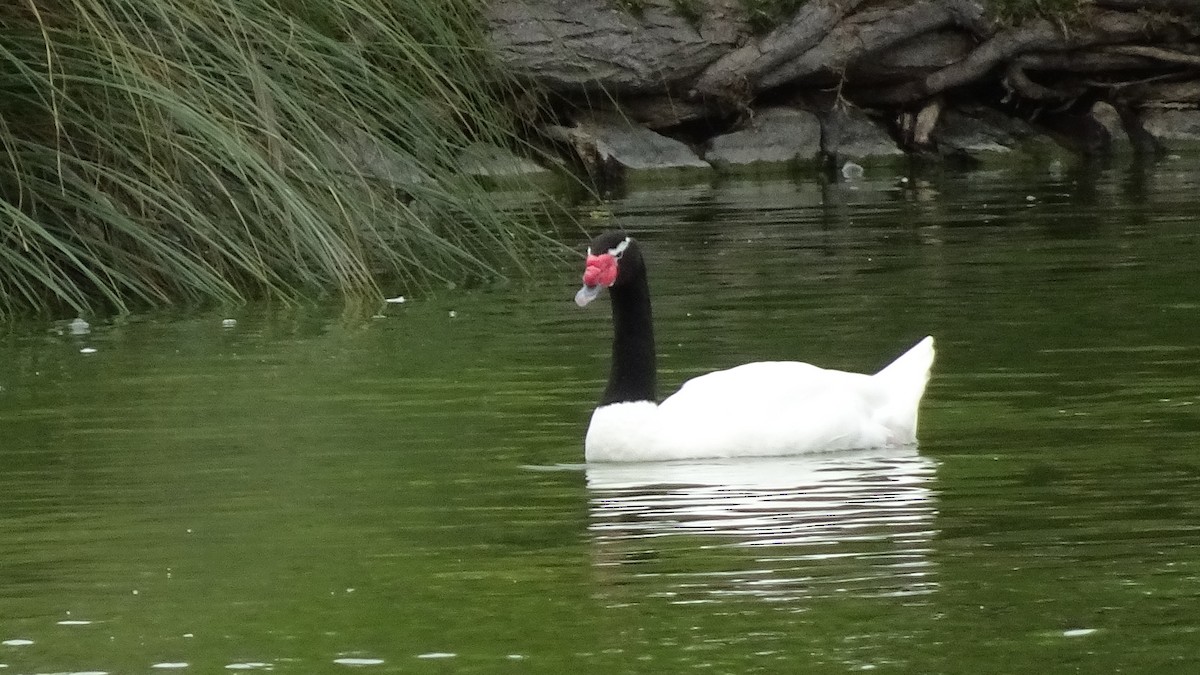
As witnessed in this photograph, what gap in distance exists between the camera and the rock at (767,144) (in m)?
22.1

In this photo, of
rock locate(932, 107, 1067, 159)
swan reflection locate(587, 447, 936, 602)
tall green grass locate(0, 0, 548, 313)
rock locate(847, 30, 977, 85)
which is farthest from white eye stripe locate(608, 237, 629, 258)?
rock locate(932, 107, 1067, 159)

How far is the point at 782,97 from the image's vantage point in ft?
73.5

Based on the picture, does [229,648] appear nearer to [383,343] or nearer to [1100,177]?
[383,343]

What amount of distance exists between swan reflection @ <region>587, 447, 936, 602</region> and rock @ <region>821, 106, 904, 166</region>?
14.1 m

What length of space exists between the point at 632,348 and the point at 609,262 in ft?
0.95

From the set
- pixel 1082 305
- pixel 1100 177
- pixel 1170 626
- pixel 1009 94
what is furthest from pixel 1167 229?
pixel 1170 626

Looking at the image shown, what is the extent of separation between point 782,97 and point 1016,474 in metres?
15.2

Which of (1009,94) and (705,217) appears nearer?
(705,217)

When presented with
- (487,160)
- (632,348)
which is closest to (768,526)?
(632,348)

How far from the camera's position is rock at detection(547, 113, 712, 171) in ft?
69.4

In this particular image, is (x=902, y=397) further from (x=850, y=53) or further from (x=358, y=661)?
(x=850, y=53)

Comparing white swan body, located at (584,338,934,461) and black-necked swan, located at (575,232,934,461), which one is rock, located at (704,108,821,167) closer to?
black-necked swan, located at (575,232,934,461)

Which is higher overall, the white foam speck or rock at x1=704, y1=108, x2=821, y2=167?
rock at x1=704, y1=108, x2=821, y2=167

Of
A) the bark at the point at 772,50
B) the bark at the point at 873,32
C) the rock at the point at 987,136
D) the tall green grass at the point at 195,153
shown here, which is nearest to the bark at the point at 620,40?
the bark at the point at 772,50
